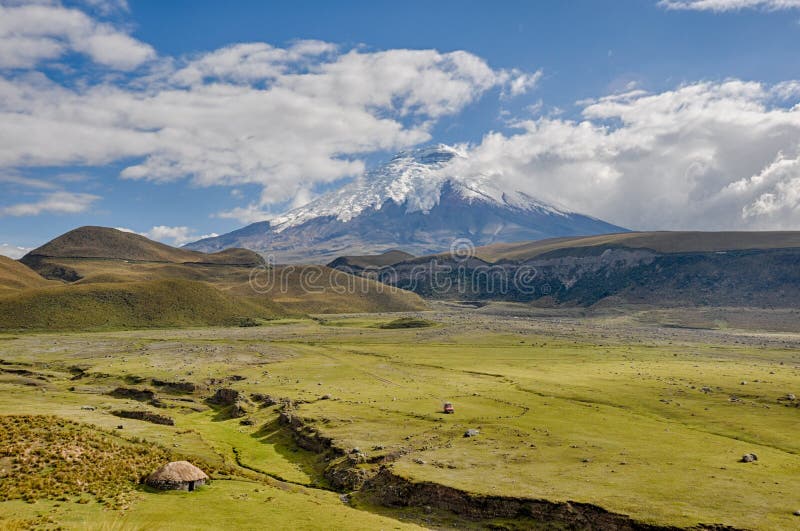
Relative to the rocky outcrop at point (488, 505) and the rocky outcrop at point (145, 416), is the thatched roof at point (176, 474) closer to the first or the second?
the rocky outcrop at point (488, 505)

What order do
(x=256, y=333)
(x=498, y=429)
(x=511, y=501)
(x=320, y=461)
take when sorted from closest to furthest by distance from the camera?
1. (x=511, y=501)
2. (x=320, y=461)
3. (x=498, y=429)
4. (x=256, y=333)

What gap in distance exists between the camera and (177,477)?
40.6 meters

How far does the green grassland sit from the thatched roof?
1327 millimetres

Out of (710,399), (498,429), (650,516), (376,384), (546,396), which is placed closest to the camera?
(650,516)

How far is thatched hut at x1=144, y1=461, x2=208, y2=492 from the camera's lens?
40.2 meters

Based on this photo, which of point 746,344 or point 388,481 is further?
point 746,344

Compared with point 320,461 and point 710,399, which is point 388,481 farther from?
point 710,399

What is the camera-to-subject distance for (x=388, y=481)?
45750 mm

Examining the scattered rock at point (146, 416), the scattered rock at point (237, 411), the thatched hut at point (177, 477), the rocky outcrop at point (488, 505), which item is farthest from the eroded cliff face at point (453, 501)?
the scattered rock at point (237, 411)

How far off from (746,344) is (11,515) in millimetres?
172696

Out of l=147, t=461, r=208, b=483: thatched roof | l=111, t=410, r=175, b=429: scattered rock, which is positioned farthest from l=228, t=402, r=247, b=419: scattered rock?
l=147, t=461, r=208, b=483: thatched roof

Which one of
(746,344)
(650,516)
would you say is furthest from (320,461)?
(746,344)

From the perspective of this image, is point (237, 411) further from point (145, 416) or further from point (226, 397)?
point (145, 416)

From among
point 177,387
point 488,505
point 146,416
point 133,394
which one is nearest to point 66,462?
point 146,416
